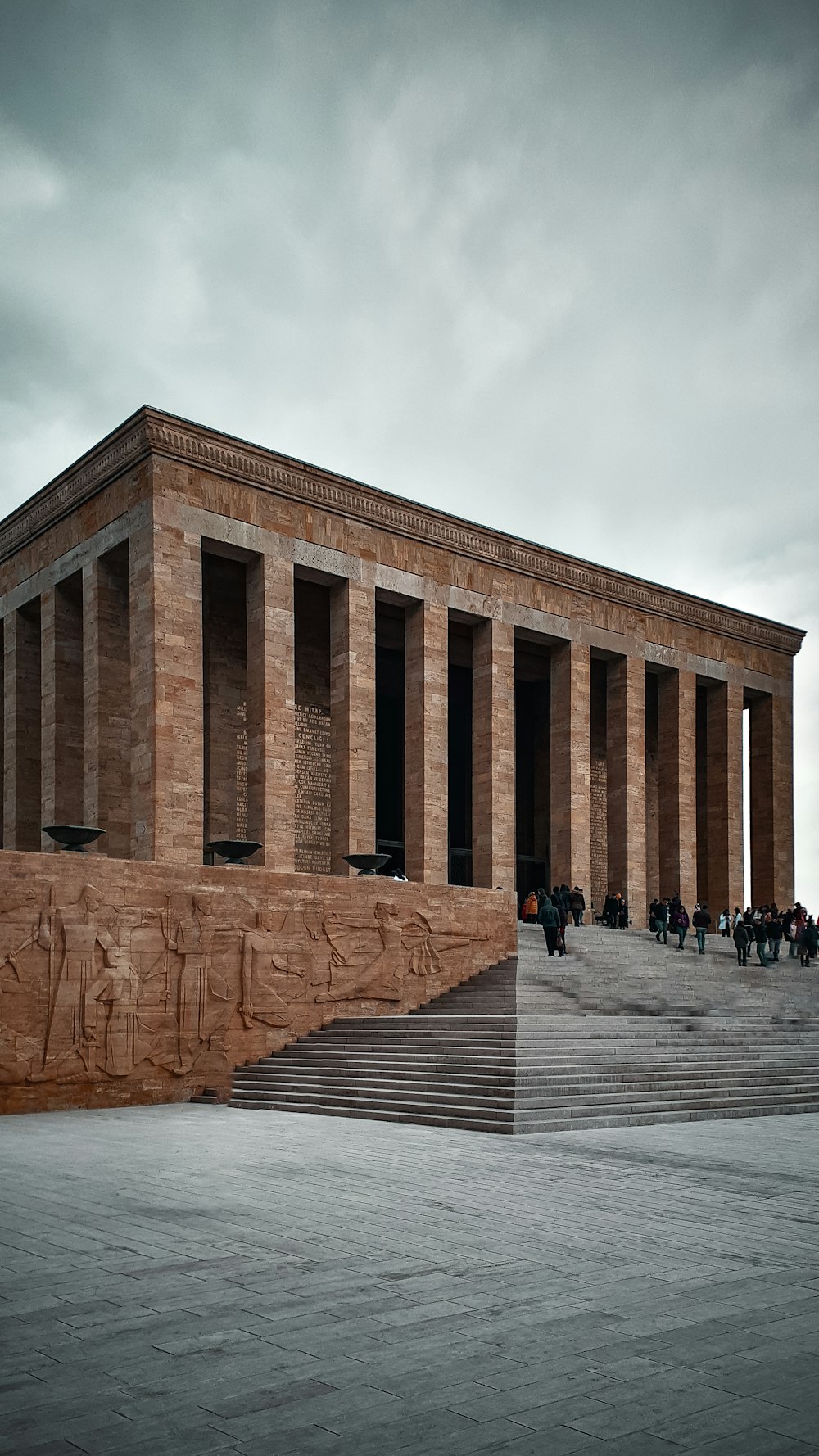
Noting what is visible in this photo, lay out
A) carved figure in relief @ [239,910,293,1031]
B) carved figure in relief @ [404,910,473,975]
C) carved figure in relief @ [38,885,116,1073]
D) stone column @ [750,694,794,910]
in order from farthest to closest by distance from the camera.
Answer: stone column @ [750,694,794,910]
carved figure in relief @ [404,910,473,975]
carved figure in relief @ [239,910,293,1031]
carved figure in relief @ [38,885,116,1073]

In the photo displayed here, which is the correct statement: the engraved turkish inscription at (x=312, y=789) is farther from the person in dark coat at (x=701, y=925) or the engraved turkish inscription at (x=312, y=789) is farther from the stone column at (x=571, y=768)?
the person in dark coat at (x=701, y=925)

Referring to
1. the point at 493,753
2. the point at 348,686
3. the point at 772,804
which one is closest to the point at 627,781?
the point at 493,753

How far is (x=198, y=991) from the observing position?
14148mm

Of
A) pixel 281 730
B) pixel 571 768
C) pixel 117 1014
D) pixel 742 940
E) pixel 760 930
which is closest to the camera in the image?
pixel 117 1014

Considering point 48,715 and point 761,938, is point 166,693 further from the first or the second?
point 761,938

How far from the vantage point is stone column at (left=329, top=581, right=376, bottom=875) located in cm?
2286

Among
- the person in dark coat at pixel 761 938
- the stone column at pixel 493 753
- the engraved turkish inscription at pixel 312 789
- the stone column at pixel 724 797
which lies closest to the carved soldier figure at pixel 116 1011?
the person in dark coat at pixel 761 938

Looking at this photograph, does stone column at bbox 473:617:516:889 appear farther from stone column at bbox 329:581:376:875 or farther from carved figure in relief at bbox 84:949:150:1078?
carved figure in relief at bbox 84:949:150:1078

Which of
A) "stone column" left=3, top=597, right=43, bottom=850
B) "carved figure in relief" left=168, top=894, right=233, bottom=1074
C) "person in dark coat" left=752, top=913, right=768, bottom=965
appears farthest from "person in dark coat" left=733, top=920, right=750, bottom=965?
"stone column" left=3, top=597, right=43, bottom=850

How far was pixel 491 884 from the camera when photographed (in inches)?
985

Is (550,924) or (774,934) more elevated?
(550,924)

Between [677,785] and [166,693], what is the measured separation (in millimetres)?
13844

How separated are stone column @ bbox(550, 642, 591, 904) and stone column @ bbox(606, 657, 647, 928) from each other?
1017 mm

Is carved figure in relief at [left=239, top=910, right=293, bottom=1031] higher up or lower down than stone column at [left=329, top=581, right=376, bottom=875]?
lower down
